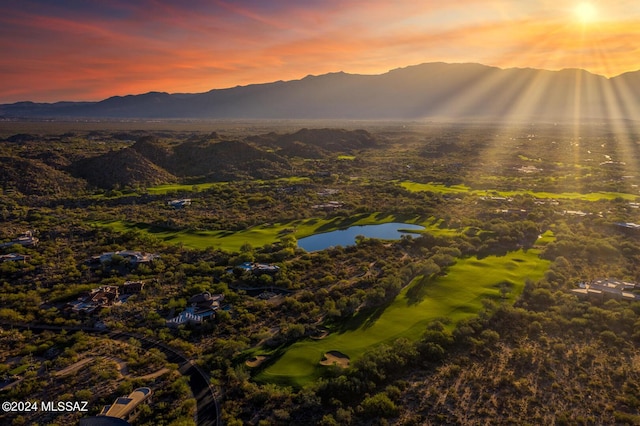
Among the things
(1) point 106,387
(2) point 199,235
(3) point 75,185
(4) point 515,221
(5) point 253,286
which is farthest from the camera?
(3) point 75,185

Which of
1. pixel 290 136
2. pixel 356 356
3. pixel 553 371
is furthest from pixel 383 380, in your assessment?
pixel 290 136

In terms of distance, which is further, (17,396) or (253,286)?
(253,286)

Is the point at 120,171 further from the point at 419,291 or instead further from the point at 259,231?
the point at 419,291

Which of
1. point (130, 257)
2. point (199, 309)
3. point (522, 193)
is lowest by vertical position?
point (522, 193)

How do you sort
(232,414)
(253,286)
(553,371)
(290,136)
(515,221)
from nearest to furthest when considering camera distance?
(232,414) < (553,371) < (253,286) < (515,221) < (290,136)

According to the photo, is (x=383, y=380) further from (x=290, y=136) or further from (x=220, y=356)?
(x=290, y=136)

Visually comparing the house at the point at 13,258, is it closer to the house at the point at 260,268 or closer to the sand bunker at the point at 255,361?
the house at the point at 260,268

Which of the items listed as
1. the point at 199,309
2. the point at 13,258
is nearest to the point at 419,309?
the point at 199,309
